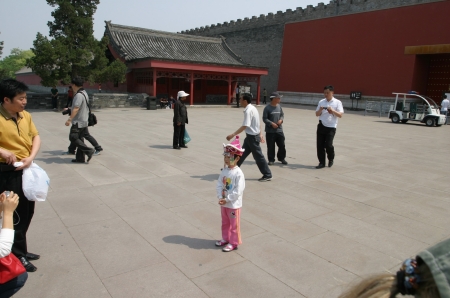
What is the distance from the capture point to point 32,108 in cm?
1992

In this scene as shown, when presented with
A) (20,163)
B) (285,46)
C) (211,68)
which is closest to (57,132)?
(20,163)

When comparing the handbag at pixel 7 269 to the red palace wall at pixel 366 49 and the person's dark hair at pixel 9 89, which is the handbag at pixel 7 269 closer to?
the person's dark hair at pixel 9 89

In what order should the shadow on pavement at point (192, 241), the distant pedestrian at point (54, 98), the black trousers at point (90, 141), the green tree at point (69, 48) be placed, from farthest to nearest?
the distant pedestrian at point (54, 98) < the green tree at point (69, 48) < the black trousers at point (90, 141) < the shadow on pavement at point (192, 241)

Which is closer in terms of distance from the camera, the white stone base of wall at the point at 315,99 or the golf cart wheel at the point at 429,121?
the golf cart wheel at the point at 429,121

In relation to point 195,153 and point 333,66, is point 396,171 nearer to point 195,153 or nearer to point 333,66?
point 195,153

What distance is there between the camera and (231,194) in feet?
12.0

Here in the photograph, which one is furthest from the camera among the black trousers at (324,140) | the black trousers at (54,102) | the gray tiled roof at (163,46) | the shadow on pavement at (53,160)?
the gray tiled roof at (163,46)

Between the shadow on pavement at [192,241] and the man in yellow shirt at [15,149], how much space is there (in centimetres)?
137

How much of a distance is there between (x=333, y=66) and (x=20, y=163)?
88.8 feet

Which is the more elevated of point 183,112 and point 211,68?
point 211,68

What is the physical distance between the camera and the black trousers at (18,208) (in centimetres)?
312

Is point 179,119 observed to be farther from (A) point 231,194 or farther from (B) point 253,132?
(A) point 231,194

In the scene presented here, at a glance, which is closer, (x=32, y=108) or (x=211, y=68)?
(x=32, y=108)

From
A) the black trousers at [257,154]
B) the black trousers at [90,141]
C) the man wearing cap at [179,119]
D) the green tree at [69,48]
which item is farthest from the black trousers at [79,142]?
the green tree at [69,48]
